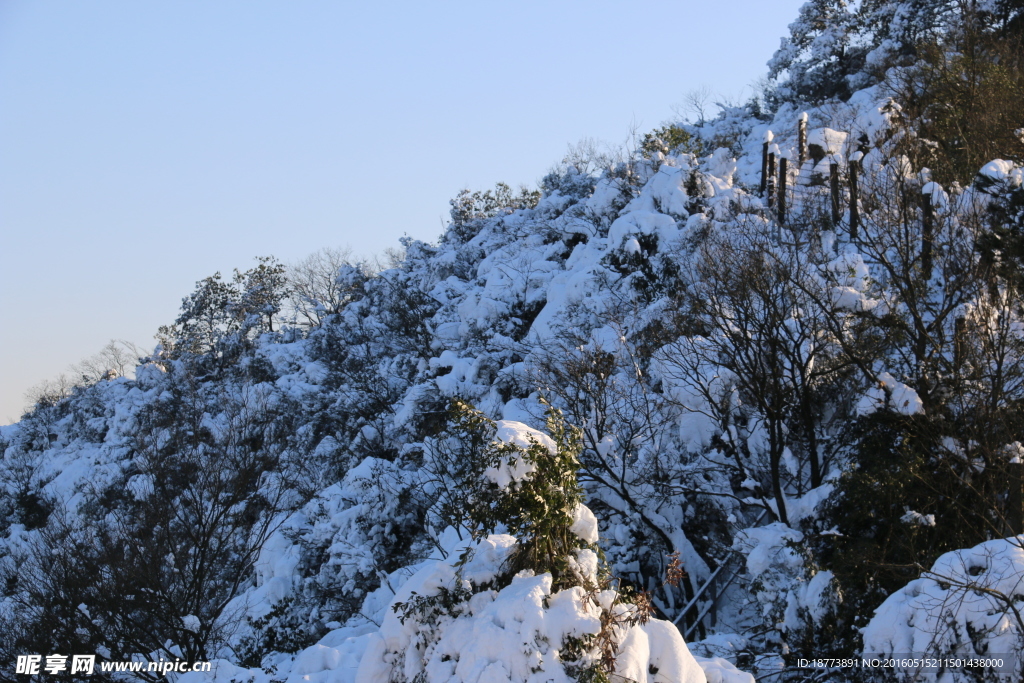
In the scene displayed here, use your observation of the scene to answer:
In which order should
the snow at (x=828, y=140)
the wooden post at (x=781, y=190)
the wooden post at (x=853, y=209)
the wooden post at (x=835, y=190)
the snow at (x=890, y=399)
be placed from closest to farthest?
1. the snow at (x=890, y=399)
2. the wooden post at (x=853, y=209)
3. the wooden post at (x=835, y=190)
4. the wooden post at (x=781, y=190)
5. the snow at (x=828, y=140)

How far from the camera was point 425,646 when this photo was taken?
21.1 ft

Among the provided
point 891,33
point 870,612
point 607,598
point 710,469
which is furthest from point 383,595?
point 891,33

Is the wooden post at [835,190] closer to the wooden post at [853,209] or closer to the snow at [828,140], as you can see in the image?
the wooden post at [853,209]

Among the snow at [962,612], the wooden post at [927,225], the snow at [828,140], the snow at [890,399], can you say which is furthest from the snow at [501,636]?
the snow at [828,140]

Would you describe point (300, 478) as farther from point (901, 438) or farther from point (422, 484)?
point (901, 438)

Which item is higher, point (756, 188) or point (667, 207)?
point (756, 188)

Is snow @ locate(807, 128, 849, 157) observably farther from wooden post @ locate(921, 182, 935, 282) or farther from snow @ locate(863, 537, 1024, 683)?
snow @ locate(863, 537, 1024, 683)

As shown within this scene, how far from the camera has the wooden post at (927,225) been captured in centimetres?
1193

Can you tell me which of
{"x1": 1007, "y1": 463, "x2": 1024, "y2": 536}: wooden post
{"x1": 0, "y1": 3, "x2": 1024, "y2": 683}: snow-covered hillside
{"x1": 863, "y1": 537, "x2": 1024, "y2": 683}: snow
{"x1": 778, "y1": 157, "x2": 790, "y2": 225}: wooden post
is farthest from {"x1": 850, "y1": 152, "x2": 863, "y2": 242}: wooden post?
{"x1": 863, "y1": 537, "x2": 1024, "y2": 683}: snow

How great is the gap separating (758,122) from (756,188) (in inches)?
486

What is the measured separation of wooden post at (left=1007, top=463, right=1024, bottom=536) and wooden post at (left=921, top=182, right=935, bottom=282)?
3.69 metres

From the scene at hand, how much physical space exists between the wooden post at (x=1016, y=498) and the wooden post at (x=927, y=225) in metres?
3.69

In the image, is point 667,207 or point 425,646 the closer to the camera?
point 425,646

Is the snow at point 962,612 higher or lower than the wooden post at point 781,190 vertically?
lower
